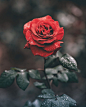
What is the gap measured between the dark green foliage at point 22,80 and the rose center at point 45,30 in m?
0.25

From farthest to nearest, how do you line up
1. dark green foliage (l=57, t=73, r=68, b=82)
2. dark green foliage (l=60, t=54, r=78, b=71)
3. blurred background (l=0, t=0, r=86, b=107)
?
blurred background (l=0, t=0, r=86, b=107), dark green foliage (l=57, t=73, r=68, b=82), dark green foliage (l=60, t=54, r=78, b=71)

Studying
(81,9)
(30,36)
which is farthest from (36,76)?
(81,9)

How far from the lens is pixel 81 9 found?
5.13 ft

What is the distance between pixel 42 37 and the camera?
612 millimetres

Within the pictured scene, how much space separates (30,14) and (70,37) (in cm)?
59

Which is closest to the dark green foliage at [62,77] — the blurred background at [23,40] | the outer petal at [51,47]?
the outer petal at [51,47]

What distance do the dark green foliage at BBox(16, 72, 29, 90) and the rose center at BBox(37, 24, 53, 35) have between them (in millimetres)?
251

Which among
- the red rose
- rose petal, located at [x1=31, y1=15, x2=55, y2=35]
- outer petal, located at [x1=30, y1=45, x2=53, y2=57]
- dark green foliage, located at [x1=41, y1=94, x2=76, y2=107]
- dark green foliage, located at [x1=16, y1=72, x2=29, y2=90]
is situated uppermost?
rose petal, located at [x1=31, y1=15, x2=55, y2=35]

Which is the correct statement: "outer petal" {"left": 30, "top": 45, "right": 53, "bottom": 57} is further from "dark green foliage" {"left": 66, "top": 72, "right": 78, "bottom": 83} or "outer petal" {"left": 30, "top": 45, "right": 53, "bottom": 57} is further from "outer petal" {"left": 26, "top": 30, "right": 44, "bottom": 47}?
"dark green foliage" {"left": 66, "top": 72, "right": 78, "bottom": 83}

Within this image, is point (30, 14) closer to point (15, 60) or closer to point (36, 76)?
point (15, 60)

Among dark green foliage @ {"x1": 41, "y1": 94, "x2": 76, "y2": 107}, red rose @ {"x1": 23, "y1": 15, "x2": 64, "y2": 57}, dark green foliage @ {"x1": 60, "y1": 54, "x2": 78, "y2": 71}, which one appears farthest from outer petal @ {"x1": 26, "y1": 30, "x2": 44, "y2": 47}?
dark green foliage @ {"x1": 41, "y1": 94, "x2": 76, "y2": 107}

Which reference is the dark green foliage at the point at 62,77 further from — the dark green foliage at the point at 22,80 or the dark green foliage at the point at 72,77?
the dark green foliage at the point at 22,80

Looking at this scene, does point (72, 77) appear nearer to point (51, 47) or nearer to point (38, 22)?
point (51, 47)

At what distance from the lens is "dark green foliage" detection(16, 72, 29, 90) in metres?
0.63
